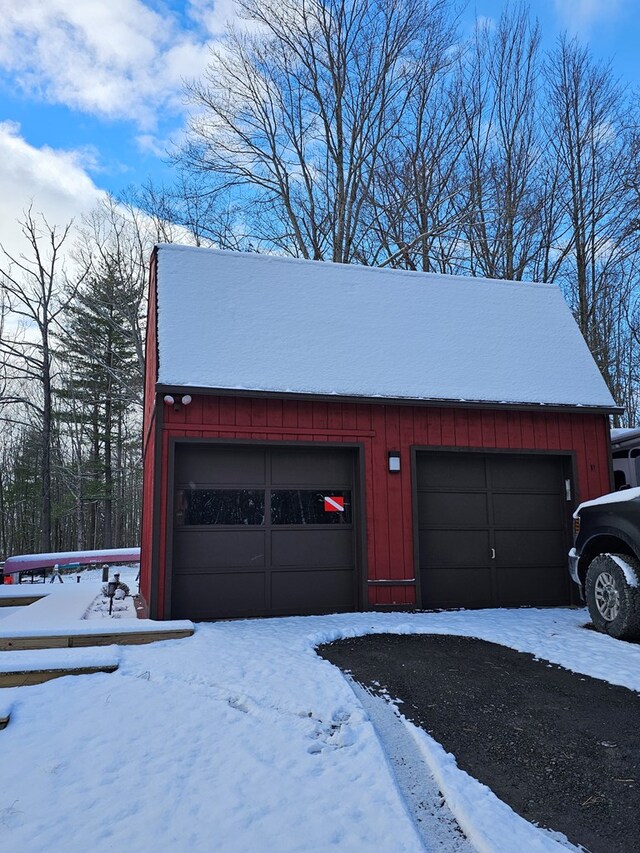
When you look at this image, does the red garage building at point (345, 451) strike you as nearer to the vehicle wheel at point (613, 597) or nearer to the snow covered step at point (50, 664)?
the vehicle wheel at point (613, 597)

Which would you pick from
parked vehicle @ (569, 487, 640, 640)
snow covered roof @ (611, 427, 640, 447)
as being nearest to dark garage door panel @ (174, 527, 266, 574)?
parked vehicle @ (569, 487, 640, 640)

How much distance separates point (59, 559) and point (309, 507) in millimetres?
9442

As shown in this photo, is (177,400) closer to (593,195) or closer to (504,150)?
(593,195)

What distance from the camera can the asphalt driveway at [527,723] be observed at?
278 cm

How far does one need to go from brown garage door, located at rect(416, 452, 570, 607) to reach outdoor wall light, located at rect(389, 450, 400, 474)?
45 cm

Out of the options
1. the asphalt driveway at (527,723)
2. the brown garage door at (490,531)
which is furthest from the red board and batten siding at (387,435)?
the asphalt driveway at (527,723)

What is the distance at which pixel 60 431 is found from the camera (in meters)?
24.2

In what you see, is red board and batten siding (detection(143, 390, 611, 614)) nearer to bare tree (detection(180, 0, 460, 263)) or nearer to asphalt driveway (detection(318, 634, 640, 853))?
asphalt driveway (detection(318, 634, 640, 853))

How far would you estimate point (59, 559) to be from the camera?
1454 centimetres

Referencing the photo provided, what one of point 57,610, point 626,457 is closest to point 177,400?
point 57,610

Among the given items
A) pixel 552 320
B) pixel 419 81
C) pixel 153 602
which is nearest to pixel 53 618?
pixel 153 602

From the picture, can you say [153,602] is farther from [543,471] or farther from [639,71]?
[639,71]

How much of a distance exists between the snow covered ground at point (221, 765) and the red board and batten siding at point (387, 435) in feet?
8.61

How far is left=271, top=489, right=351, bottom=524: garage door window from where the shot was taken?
7738mm
